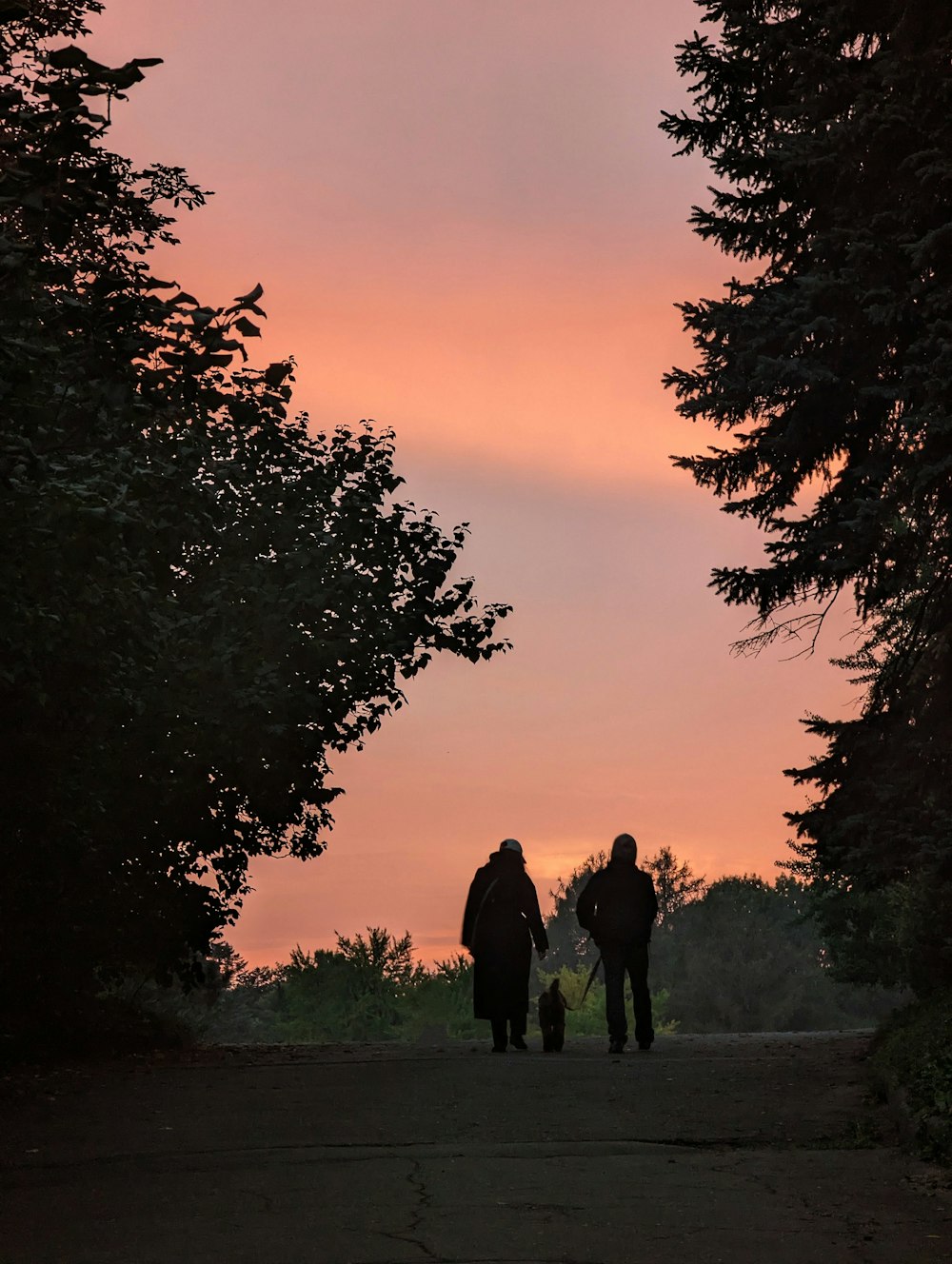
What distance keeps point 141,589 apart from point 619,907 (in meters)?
7.40

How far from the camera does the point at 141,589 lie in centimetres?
1204

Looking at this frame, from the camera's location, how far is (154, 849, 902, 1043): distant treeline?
3712 centimetres

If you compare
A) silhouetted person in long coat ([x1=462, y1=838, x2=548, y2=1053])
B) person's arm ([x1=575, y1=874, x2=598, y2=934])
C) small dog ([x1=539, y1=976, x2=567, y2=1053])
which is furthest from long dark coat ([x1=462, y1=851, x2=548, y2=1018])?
person's arm ([x1=575, y1=874, x2=598, y2=934])

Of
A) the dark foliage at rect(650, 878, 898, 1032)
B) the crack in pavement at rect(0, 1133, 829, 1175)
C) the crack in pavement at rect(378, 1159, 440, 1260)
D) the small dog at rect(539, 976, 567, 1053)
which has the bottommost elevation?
the crack in pavement at rect(378, 1159, 440, 1260)

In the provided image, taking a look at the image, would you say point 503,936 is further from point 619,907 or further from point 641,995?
point 641,995

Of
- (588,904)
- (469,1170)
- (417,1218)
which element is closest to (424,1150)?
(469,1170)

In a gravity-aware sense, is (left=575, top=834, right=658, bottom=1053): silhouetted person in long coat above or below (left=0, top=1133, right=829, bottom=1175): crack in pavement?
above

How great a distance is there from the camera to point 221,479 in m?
21.6

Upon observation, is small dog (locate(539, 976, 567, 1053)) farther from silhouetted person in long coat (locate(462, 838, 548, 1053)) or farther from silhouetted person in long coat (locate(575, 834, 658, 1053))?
silhouetted person in long coat (locate(575, 834, 658, 1053))

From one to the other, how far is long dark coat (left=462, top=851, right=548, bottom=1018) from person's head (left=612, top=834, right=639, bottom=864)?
3.49ft

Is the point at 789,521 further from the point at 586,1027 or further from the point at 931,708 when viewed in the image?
the point at 586,1027

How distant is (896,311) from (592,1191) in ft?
36.9

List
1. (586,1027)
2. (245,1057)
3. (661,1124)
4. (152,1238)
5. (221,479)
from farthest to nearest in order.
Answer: (586,1027), (221,479), (245,1057), (661,1124), (152,1238)

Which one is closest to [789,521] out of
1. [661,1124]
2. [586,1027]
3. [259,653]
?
[259,653]
